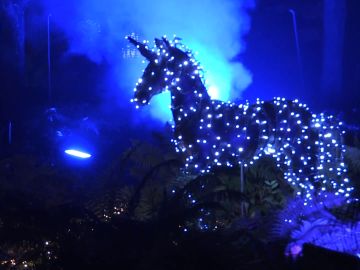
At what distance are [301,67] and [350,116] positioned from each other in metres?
1.73

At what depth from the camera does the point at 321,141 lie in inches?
196

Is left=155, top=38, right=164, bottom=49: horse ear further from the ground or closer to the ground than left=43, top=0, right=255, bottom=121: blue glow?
closer to the ground

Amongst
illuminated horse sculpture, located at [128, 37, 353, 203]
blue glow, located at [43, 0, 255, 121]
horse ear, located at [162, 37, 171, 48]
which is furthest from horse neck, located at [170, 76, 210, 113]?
blue glow, located at [43, 0, 255, 121]

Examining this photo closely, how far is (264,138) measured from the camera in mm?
4867

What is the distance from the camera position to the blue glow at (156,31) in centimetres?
973

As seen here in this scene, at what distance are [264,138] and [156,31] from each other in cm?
643

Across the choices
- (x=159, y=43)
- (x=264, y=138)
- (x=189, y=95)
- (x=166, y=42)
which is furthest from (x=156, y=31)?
(x=264, y=138)

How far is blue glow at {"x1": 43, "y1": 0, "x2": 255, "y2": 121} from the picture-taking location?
383 inches

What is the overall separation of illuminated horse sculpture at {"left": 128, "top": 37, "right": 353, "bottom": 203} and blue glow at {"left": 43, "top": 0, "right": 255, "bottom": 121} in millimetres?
3157

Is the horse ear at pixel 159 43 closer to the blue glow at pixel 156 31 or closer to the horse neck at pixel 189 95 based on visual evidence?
the horse neck at pixel 189 95

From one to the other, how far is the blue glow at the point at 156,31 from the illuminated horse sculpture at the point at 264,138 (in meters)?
3.16

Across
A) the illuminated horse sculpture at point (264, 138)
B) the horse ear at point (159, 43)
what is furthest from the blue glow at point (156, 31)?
the illuminated horse sculpture at point (264, 138)

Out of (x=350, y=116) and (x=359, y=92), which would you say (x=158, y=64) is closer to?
(x=350, y=116)

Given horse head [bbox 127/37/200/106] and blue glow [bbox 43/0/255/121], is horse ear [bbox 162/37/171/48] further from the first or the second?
blue glow [bbox 43/0/255/121]
